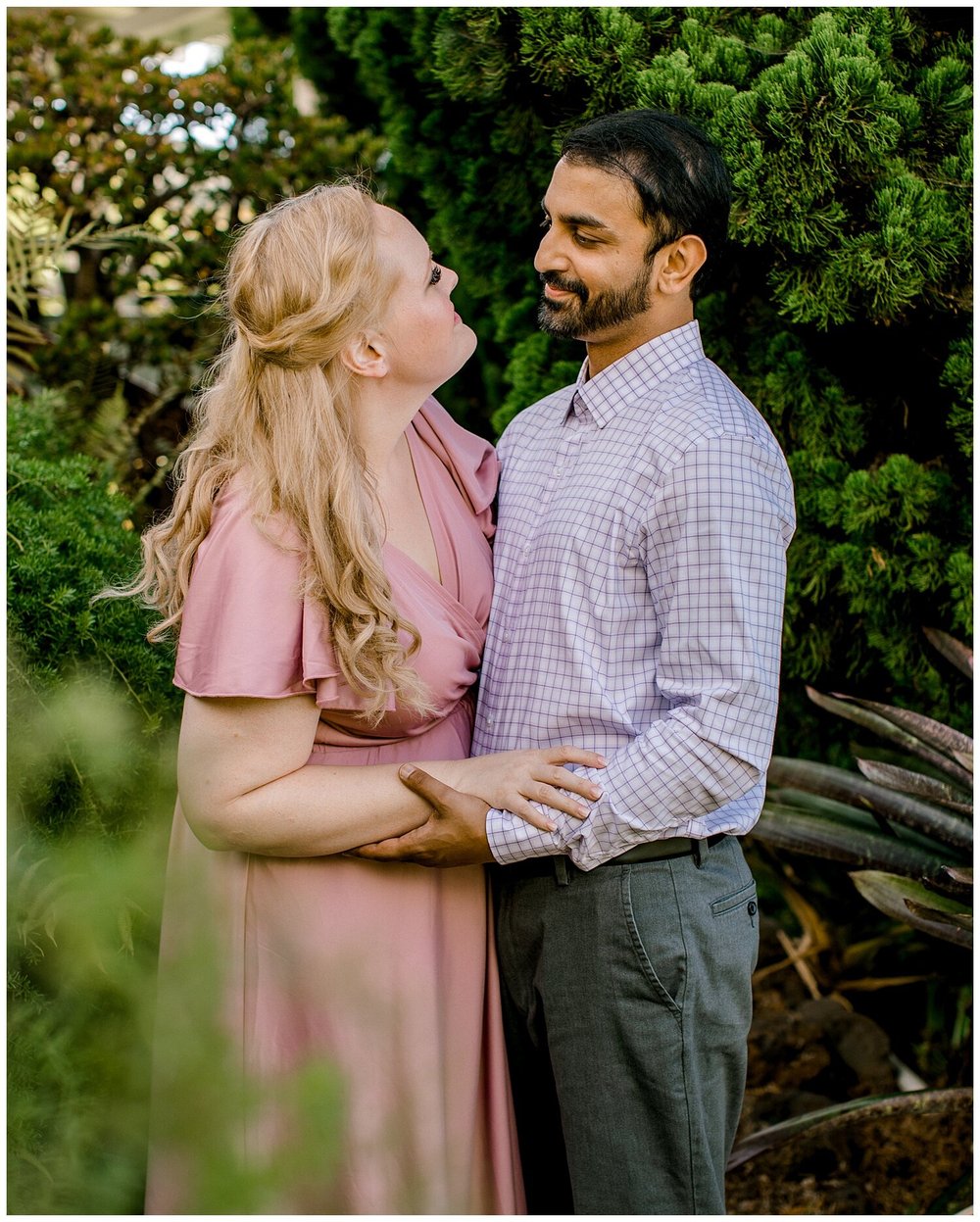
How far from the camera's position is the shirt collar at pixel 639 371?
2141 mm

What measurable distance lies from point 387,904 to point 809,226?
1.67 metres

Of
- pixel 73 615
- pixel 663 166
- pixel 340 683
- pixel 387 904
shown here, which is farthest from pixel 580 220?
pixel 73 615

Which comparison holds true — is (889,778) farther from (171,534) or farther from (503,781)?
(171,534)

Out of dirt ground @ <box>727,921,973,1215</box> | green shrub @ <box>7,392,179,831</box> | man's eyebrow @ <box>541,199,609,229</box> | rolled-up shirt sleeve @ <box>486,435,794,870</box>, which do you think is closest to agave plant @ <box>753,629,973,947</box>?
dirt ground @ <box>727,921,973,1215</box>

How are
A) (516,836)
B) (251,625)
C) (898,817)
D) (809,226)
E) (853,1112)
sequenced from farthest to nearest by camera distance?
(898,817) → (853,1112) → (809,226) → (516,836) → (251,625)

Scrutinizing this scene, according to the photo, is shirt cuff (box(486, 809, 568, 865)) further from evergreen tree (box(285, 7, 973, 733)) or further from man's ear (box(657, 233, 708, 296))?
evergreen tree (box(285, 7, 973, 733))

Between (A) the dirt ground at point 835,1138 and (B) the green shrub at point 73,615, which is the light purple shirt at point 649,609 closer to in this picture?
(B) the green shrub at point 73,615

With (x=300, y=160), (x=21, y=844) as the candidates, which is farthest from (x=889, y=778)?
(x=300, y=160)

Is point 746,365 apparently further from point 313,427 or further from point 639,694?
point 313,427

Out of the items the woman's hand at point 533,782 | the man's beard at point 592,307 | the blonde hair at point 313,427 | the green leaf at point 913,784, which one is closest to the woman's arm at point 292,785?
the woman's hand at point 533,782

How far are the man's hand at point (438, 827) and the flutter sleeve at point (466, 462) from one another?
0.61m

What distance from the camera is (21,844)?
1139 millimetres

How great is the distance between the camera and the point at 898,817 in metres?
2.90

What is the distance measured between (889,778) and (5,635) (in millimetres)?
2102
